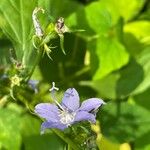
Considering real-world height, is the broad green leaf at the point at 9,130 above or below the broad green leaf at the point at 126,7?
below

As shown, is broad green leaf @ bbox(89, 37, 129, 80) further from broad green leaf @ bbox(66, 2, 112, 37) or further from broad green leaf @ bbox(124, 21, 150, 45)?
broad green leaf @ bbox(124, 21, 150, 45)

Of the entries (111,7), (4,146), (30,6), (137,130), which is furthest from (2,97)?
(111,7)

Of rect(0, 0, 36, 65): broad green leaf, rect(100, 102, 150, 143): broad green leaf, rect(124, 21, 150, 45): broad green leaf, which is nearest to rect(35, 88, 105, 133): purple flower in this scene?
rect(0, 0, 36, 65): broad green leaf

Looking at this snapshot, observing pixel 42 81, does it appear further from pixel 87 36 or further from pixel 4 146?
pixel 4 146

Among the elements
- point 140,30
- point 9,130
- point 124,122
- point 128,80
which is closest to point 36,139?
point 9,130

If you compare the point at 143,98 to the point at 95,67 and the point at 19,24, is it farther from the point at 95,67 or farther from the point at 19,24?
the point at 19,24

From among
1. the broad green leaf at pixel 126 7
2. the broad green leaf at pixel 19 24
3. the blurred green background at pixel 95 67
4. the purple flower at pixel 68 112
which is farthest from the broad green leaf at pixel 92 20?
the purple flower at pixel 68 112

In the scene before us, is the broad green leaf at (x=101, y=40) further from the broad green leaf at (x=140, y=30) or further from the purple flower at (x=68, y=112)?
the purple flower at (x=68, y=112)
